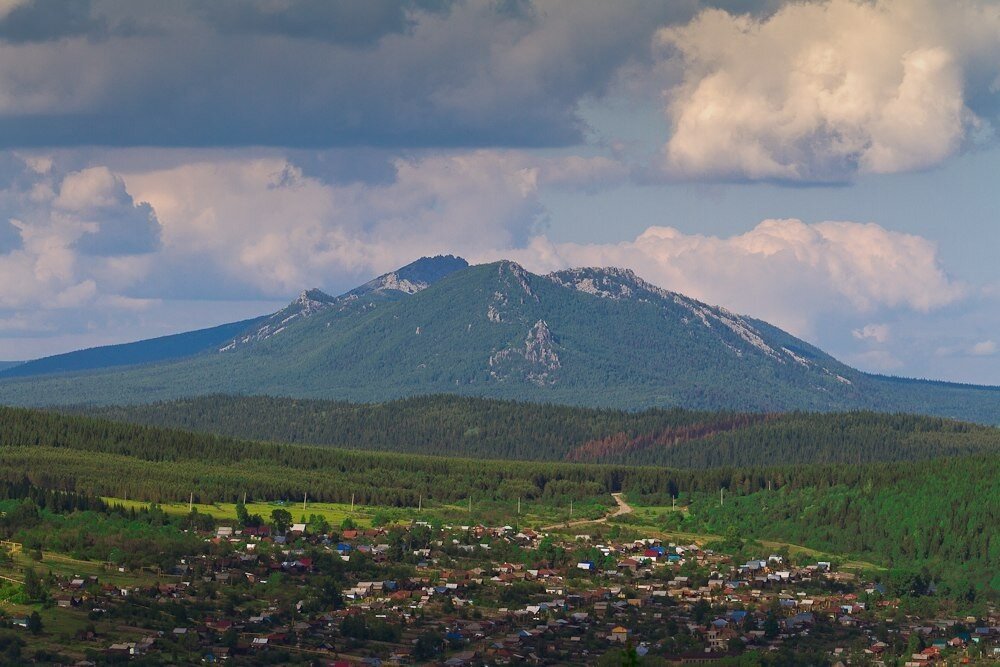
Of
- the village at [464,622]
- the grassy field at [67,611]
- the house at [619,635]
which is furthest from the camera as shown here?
the house at [619,635]

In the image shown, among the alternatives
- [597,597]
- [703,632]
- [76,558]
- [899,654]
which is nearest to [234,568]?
[76,558]

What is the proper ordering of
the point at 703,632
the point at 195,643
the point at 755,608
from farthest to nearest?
the point at 755,608, the point at 703,632, the point at 195,643

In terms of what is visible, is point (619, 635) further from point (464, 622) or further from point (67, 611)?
point (67, 611)

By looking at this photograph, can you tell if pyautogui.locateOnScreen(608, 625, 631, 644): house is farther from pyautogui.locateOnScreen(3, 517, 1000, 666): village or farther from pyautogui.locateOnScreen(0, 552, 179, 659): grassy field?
pyautogui.locateOnScreen(0, 552, 179, 659): grassy field

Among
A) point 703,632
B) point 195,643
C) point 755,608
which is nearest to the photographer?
point 195,643

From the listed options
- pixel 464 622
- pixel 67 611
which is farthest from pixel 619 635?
pixel 67 611

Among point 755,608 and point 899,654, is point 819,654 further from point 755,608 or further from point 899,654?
point 755,608

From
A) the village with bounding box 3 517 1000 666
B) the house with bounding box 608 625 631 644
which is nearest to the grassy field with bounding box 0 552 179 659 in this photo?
the village with bounding box 3 517 1000 666

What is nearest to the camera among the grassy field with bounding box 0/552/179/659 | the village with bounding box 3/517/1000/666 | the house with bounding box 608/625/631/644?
the grassy field with bounding box 0/552/179/659

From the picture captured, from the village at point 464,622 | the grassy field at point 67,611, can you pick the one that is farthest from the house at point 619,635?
the grassy field at point 67,611

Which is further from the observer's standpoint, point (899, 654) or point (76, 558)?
point (76, 558)

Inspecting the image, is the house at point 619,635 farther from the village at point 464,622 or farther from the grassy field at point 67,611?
the grassy field at point 67,611
